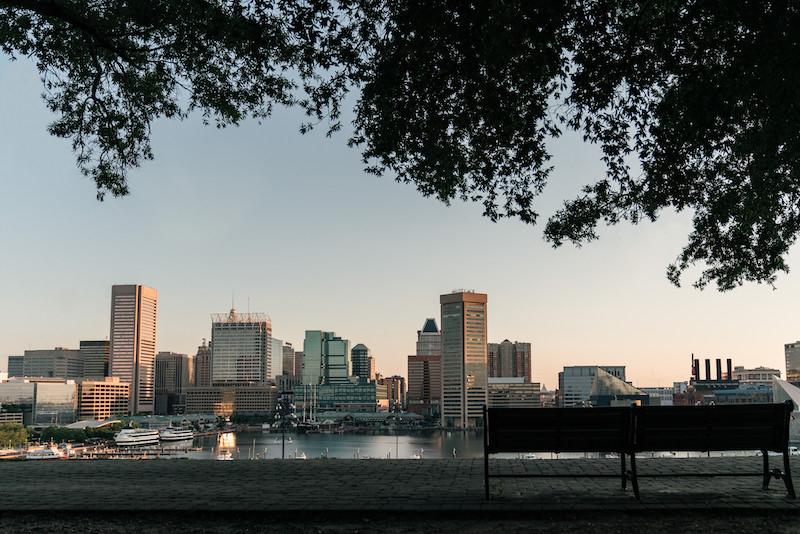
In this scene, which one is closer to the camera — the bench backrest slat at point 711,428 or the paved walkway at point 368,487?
the paved walkway at point 368,487

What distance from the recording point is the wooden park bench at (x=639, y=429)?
697 centimetres

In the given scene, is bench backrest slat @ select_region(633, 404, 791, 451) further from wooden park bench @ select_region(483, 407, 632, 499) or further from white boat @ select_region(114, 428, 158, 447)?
white boat @ select_region(114, 428, 158, 447)

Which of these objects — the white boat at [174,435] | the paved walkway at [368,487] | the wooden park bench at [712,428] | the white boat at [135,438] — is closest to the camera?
the paved walkway at [368,487]

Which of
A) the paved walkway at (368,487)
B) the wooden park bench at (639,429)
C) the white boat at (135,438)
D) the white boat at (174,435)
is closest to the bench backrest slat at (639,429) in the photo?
the wooden park bench at (639,429)

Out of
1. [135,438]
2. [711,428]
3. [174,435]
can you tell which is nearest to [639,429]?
[711,428]

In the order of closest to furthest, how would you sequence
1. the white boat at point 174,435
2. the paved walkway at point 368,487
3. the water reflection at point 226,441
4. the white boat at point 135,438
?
the paved walkway at point 368,487, the white boat at point 135,438, the water reflection at point 226,441, the white boat at point 174,435

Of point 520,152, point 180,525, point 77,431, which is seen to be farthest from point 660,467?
point 77,431

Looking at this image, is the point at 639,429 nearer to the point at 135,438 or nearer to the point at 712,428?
the point at 712,428

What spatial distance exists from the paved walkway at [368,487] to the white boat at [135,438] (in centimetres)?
12341

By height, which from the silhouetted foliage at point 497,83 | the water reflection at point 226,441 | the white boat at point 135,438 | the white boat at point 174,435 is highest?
the silhouetted foliage at point 497,83

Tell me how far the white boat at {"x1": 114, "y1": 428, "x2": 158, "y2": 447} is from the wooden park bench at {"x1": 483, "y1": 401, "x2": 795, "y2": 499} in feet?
424

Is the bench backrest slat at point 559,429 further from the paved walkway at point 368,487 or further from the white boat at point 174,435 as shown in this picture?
the white boat at point 174,435

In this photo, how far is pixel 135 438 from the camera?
125688 mm

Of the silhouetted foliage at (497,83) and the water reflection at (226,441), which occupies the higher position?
the silhouetted foliage at (497,83)
